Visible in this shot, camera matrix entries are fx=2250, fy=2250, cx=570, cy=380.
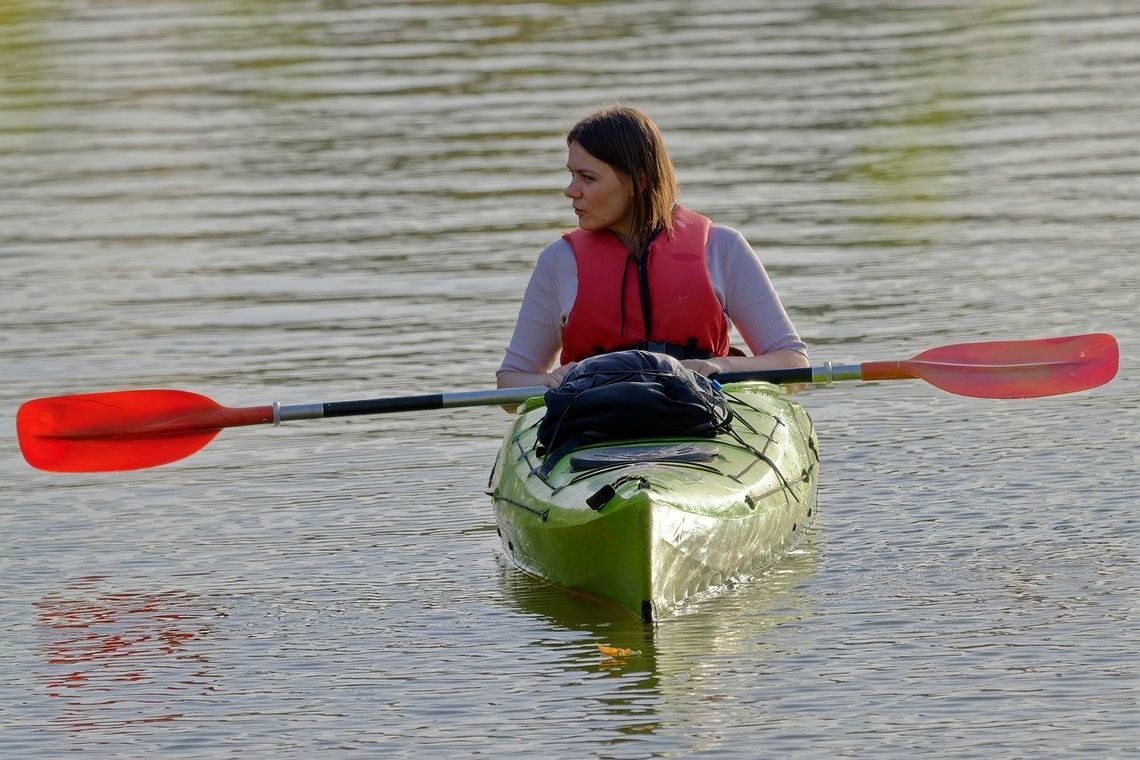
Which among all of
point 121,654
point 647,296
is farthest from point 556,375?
point 121,654

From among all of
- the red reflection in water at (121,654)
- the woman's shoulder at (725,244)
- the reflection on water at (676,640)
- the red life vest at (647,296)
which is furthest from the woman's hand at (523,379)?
the red reflection in water at (121,654)

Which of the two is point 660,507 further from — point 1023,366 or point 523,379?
point 1023,366

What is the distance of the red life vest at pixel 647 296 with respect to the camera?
718 centimetres

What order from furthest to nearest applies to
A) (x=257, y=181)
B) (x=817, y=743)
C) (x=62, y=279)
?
(x=257, y=181), (x=62, y=279), (x=817, y=743)

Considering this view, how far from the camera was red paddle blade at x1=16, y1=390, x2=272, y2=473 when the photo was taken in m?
7.78

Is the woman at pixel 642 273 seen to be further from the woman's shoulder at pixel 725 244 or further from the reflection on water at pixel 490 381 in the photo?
the reflection on water at pixel 490 381

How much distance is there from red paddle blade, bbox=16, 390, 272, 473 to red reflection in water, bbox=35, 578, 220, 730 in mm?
804

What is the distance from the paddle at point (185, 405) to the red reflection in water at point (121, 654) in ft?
2.68

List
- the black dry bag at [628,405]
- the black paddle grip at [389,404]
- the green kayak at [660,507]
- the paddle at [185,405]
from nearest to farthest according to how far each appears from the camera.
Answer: the green kayak at [660,507] < the black dry bag at [628,405] < the black paddle grip at [389,404] < the paddle at [185,405]

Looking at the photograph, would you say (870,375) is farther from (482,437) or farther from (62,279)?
(62,279)

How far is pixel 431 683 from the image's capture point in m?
5.88

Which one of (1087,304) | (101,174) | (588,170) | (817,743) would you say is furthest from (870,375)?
(101,174)

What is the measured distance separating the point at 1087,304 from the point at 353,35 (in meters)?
13.5

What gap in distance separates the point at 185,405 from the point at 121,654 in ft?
5.27
